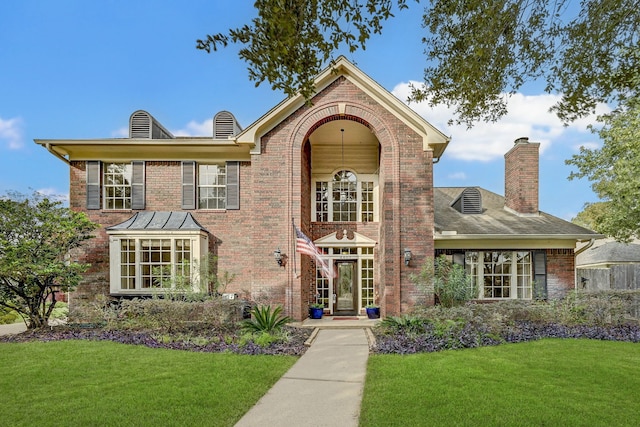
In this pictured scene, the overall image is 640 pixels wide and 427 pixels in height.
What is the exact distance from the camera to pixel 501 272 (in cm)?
1423

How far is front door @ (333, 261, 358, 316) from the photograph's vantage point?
14469 mm

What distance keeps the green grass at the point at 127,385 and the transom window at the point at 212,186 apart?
19.6 feet

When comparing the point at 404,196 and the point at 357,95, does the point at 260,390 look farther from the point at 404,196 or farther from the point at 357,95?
the point at 357,95

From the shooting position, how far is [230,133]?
47.4ft

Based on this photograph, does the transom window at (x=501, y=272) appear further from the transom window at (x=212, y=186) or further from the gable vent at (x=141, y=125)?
the gable vent at (x=141, y=125)

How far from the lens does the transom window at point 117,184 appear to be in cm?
1389

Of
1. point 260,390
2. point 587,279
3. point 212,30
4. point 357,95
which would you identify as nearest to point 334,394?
point 260,390

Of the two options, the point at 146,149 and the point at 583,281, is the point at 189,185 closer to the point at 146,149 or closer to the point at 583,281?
the point at 146,149

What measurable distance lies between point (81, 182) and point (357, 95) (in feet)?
31.5

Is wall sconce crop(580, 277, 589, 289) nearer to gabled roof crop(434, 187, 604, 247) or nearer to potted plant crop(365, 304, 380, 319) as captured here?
gabled roof crop(434, 187, 604, 247)

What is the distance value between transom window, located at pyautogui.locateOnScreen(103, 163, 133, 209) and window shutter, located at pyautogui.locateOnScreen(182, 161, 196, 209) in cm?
186

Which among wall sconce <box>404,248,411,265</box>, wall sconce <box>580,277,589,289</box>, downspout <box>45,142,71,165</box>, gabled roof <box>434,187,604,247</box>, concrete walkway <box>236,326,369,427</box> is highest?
downspout <box>45,142,71,165</box>

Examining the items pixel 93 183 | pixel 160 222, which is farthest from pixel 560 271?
pixel 93 183

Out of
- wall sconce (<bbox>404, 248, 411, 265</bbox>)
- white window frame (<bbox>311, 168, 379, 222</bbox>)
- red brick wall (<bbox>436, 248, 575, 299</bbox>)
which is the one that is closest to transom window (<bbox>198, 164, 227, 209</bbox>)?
white window frame (<bbox>311, 168, 379, 222</bbox>)
